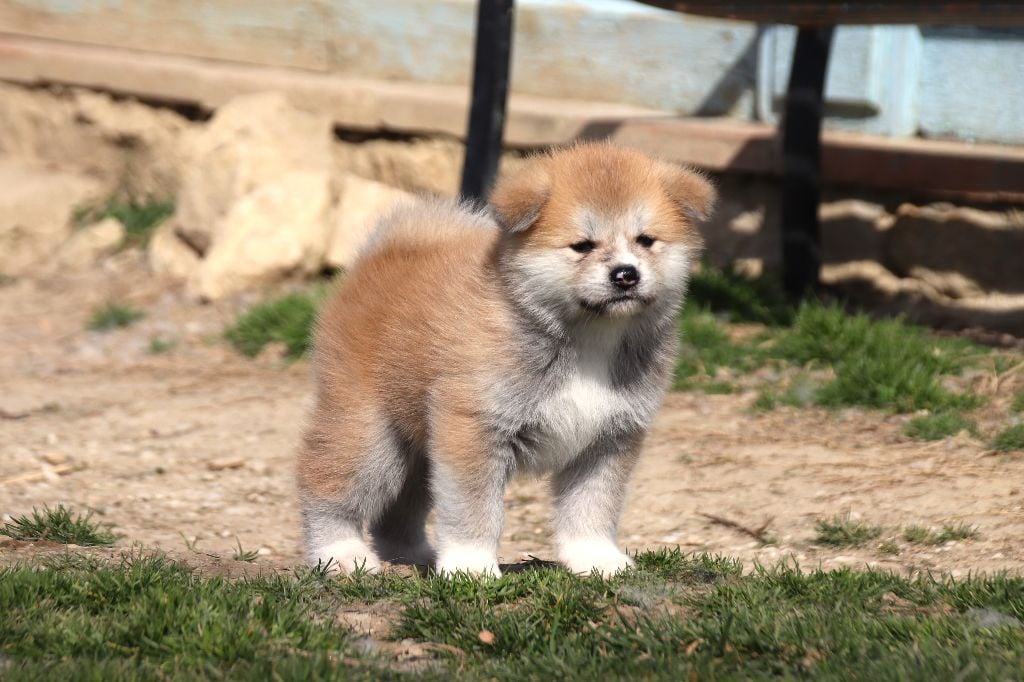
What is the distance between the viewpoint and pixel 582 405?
157 inches

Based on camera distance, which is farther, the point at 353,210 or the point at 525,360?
the point at 353,210

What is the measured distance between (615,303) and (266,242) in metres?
4.81

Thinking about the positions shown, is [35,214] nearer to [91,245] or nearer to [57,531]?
[91,245]

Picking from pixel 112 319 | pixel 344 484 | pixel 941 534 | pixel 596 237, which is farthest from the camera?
pixel 112 319

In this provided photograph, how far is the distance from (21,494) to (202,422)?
122 cm

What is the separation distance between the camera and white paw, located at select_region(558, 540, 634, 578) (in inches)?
163

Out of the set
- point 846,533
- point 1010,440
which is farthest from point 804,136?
point 846,533

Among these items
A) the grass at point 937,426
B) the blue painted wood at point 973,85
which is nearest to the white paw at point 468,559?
the grass at point 937,426

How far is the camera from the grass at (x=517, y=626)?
3.21 meters

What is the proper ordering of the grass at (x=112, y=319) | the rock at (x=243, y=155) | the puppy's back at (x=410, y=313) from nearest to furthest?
the puppy's back at (x=410, y=313) < the grass at (x=112, y=319) < the rock at (x=243, y=155)

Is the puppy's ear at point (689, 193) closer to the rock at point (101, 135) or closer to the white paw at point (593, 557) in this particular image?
the white paw at point (593, 557)

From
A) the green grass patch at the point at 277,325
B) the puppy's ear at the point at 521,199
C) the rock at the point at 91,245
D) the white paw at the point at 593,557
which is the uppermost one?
the puppy's ear at the point at 521,199

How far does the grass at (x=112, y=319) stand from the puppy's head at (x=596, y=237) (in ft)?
15.7

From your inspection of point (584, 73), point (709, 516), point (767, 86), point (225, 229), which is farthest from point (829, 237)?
point (225, 229)
